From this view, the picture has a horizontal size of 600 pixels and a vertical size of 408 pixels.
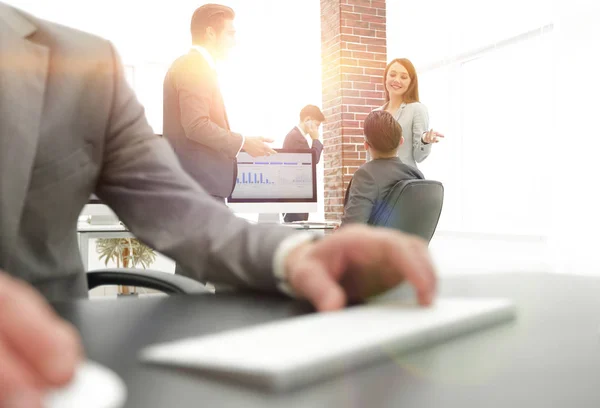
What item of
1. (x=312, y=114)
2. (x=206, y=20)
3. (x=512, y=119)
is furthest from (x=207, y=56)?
(x=512, y=119)

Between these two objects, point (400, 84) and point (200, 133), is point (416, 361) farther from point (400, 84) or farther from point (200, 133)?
point (400, 84)

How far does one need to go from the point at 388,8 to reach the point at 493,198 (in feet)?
8.11

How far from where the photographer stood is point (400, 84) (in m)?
3.85

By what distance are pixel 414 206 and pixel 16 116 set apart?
142 centimetres

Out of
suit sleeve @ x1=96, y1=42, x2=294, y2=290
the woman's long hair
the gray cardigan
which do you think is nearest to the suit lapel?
suit sleeve @ x1=96, y1=42, x2=294, y2=290

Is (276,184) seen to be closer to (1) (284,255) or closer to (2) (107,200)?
(2) (107,200)

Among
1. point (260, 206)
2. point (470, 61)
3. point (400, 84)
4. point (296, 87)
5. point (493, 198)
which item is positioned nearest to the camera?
point (260, 206)

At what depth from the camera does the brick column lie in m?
5.34

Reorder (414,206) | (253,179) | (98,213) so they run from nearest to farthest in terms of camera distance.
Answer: (414,206) → (98,213) → (253,179)

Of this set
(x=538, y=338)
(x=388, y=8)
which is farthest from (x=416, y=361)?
(x=388, y=8)

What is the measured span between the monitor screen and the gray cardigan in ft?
2.03

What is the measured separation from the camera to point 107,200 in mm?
932

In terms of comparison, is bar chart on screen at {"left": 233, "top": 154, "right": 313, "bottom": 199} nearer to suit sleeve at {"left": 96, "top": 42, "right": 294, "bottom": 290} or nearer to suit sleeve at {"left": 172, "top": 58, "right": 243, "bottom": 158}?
suit sleeve at {"left": 172, "top": 58, "right": 243, "bottom": 158}

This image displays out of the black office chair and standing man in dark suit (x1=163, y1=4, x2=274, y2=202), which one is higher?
standing man in dark suit (x1=163, y1=4, x2=274, y2=202)
